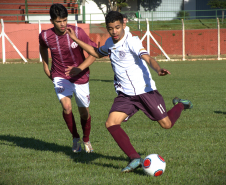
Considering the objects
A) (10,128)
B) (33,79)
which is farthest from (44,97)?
(33,79)

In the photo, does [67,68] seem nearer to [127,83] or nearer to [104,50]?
[104,50]

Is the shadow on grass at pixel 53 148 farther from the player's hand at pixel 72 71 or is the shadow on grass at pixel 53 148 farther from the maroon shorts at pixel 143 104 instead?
the player's hand at pixel 72 71

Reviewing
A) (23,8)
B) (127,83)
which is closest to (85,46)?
(127,83)

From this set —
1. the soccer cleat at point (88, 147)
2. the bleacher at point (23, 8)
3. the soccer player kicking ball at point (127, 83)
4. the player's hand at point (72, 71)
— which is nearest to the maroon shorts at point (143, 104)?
the soccer player kicking ball at point (127, 83)

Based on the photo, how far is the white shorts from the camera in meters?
4.79

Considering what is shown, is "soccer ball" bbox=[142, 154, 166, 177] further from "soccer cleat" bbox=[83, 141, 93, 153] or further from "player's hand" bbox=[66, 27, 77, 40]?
"player's hand" bbox=[66, 27, 77, 40]

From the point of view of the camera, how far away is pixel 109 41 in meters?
4.11

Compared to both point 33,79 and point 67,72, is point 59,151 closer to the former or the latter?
point 67,72

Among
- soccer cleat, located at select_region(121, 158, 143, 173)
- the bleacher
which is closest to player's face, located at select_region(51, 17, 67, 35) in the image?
soccer cleat, located at select_region(121, 158, 143, 173)

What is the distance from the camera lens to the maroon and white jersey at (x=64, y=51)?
479 centimetres

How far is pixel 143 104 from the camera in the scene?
4.03m

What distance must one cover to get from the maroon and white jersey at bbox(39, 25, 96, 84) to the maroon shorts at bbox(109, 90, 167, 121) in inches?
43.1

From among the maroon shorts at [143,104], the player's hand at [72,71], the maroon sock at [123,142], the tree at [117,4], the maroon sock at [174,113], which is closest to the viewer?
the maroon sock at [123,142]

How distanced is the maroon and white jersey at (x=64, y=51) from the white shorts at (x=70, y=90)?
0.06 m
